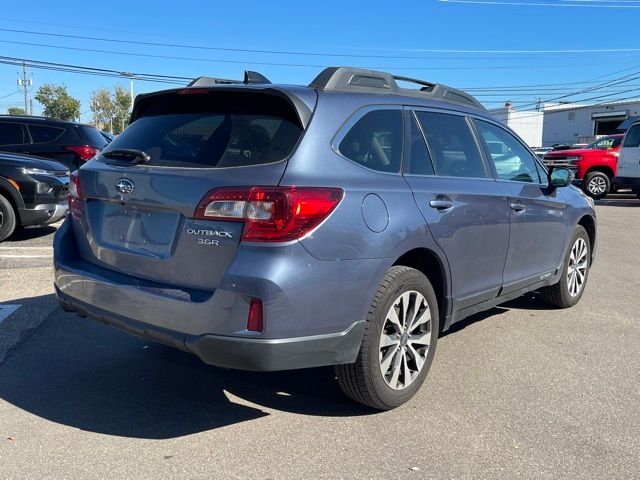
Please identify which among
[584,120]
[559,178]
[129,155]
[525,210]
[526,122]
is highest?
[526,122]

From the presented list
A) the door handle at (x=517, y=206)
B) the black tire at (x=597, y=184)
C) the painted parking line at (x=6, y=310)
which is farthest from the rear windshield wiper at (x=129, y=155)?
the black tire at (x=597, y=184)

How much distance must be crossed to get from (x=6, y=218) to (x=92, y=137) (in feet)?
11.1

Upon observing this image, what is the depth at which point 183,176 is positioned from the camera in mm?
3109

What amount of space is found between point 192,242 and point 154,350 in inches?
70.2

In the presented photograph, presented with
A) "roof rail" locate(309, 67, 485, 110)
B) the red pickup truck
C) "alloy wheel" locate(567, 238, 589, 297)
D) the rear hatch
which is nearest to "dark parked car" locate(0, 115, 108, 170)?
the rear hatch

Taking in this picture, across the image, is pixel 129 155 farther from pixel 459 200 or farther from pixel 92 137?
pixel 92 137

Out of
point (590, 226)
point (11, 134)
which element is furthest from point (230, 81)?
point (11, 134)

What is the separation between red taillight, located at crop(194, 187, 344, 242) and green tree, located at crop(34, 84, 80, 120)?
77882mm

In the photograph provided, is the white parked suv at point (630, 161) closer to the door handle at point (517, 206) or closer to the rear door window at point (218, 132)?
the door handle at point (517, 206)

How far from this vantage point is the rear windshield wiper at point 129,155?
11.2 feet

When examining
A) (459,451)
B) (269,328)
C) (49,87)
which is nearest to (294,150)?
(269,328)

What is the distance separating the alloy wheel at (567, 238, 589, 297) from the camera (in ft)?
19.1

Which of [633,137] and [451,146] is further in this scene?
[633,137]

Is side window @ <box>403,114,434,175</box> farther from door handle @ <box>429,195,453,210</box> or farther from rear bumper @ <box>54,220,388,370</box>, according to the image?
rear bumper @ <box>54,220,388,370</box>
